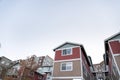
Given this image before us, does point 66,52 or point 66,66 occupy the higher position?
point 66,52

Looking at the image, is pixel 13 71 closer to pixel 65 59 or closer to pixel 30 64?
pixel 30 64

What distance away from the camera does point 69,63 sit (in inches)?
758

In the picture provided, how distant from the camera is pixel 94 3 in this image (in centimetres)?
1312

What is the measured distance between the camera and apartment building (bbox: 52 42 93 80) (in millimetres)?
17875

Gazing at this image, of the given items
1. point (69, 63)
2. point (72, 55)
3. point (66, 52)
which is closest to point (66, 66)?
point (69, 63)

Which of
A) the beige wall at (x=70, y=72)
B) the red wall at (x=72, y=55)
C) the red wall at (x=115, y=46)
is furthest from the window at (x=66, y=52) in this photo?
the red wall at (x=115, y=46)

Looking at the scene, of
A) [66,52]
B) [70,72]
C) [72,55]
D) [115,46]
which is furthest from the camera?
[66,52]

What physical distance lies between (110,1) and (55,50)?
1337 centimetres

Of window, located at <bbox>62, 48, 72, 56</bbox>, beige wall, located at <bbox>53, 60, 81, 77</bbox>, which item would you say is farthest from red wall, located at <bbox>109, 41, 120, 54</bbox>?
window, located at <bbox>62, 48, 72, 56</bbox>

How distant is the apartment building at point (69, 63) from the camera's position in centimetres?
1788

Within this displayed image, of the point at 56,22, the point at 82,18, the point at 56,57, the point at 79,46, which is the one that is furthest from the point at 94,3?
the point at 56,57

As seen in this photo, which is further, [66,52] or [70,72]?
[66,52]

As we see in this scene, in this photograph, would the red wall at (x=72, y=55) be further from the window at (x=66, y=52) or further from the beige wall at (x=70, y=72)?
the beige wall at (x=70, y=72)

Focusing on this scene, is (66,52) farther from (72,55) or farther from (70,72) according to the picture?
(70,72)
